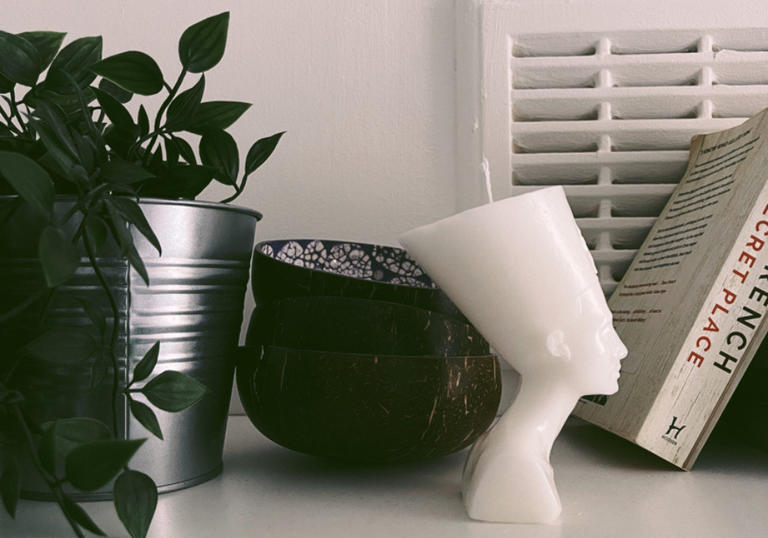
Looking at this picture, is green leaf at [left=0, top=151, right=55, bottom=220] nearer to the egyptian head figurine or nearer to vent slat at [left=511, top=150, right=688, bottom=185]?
the egyptian head figurine

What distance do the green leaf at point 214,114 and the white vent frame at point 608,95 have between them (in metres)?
0.41

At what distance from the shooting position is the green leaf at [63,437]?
0.37 meters

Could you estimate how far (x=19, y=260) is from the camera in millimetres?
510

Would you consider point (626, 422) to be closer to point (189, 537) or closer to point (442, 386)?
point (442, 386)

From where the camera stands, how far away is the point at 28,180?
0.35 metres

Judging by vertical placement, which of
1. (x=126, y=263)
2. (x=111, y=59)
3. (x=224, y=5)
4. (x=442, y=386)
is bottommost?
(x=442, y=386)

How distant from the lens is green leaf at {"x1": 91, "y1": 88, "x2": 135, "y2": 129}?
523 mm

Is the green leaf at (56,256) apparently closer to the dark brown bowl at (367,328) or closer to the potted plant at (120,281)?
the potted plant at (120,281)

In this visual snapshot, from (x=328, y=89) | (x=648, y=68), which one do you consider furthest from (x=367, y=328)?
(x=648, y=68)

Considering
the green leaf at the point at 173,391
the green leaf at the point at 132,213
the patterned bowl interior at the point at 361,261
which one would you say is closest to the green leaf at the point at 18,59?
the green leaf at the point at 132,213

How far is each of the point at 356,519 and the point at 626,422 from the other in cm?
27

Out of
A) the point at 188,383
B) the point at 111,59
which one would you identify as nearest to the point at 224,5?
the point at 111,59

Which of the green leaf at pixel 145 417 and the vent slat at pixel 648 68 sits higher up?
the vent slat at pixel 648 68

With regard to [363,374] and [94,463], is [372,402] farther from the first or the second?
[94,463]
